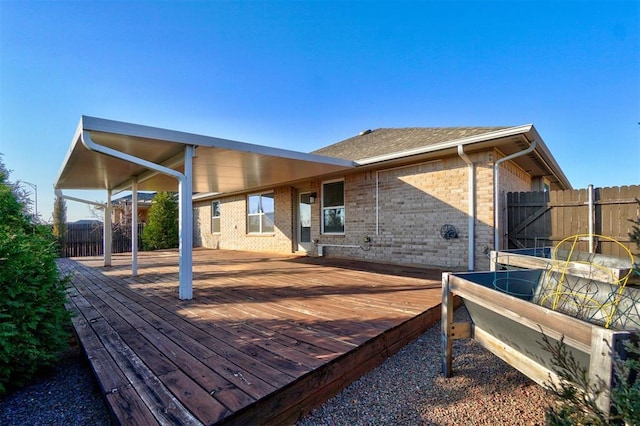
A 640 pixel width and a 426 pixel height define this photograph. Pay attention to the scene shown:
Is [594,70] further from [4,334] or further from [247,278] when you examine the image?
[4,334]

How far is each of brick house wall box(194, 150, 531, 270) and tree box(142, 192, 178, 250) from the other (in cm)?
856

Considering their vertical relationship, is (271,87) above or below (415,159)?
above

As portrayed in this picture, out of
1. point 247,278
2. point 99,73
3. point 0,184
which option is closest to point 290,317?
point 247,278

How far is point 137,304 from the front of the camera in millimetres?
3990

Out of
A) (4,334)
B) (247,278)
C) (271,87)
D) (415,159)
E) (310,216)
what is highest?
(271,87)

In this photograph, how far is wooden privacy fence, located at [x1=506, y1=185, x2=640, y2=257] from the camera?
16.8 feet

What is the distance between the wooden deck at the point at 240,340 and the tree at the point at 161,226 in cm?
945

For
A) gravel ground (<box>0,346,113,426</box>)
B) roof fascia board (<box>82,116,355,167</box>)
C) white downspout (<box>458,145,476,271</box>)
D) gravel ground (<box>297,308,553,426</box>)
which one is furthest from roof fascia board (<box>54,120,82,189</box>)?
white downspout (<box>458,145,476,271</box>)

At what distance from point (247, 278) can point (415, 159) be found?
469 cm

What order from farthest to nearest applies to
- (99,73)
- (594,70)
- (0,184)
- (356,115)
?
(356,115) < (594,70) < (99,73) < (0,184)

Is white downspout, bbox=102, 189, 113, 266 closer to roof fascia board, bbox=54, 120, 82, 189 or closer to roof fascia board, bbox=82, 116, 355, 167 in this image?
roof fascia board, bbox=54, 120, 82, 189

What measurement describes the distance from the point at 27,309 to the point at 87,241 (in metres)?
14.2

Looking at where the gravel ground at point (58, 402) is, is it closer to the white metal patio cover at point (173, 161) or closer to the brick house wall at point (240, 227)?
the white metal patio cover at point (173, 161)

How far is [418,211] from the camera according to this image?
6918 millimetres
